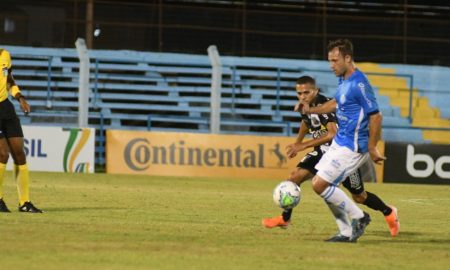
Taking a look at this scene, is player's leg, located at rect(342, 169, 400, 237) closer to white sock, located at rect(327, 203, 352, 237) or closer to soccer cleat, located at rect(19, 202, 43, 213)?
white sock, located at rect(327, 203, 352, 237)

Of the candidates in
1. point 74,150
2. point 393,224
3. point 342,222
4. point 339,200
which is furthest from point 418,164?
point 339,200

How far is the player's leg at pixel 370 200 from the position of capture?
12227 millimetres

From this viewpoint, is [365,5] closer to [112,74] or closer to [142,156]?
[112,74]

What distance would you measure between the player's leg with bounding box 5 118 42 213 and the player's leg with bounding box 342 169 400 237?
162 inches

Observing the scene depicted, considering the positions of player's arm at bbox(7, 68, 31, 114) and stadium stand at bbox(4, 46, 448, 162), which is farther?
stadium stand at bbox(4, 46, 448, 162)

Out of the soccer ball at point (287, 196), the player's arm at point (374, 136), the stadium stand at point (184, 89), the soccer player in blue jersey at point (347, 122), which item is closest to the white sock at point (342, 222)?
the soccer player in blue jersey at point (347, 122)

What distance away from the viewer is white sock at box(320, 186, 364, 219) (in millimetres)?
11180

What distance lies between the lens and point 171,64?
3089cm

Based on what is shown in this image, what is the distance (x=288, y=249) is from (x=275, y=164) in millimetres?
15274

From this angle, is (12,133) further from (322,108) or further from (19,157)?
(322,108)

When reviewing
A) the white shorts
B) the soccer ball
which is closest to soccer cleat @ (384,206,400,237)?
the soccer ball

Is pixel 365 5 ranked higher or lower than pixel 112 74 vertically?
higher

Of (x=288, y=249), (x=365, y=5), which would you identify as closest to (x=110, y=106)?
(x=365, y=5)

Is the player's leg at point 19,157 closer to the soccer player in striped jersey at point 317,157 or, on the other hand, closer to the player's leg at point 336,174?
the soccer player in striped jersey at point 317,157
